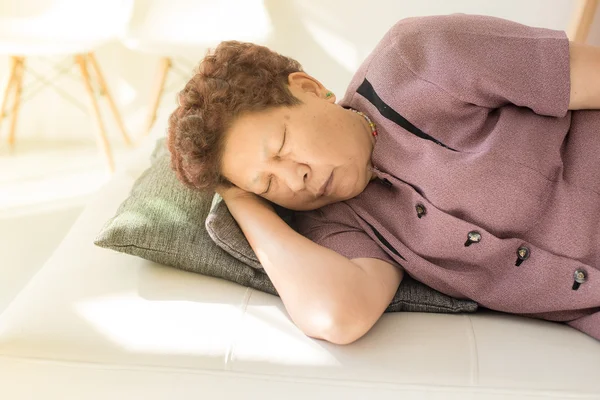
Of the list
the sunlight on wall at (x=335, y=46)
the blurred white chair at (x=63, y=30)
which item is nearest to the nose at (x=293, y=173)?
the blurred white chair at (x=63, y=30)

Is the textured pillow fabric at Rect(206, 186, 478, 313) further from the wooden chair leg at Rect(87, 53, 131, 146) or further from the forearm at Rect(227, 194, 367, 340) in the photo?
the wooden chair leg at Rect(87, 53, 131, 146)

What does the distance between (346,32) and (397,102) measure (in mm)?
1809

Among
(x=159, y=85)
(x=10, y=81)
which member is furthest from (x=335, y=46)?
(x=10, y=81)

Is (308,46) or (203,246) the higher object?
(203,246)

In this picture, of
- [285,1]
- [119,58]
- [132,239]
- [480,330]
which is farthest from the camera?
[119,58]

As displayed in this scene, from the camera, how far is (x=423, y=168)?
1.26 m

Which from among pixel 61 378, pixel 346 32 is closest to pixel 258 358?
pixel 61 378

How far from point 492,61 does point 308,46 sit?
1.94 metres

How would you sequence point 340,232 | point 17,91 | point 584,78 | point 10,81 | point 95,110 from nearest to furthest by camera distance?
point 584,78, point 340,232, point 95,110, point 10,81, point 17,91

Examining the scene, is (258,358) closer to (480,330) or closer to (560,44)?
(480,330)

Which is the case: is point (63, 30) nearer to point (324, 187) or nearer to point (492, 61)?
point (324, 187)

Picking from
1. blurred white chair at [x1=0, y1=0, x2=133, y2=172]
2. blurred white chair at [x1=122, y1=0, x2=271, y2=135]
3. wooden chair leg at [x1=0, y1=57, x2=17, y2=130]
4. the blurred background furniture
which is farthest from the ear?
wooden chair leg at [x1=0, y1=57, x2=17, y2=130]

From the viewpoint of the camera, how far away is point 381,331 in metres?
1.15

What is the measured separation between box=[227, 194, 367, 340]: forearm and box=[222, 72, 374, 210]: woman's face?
0.25 feet
